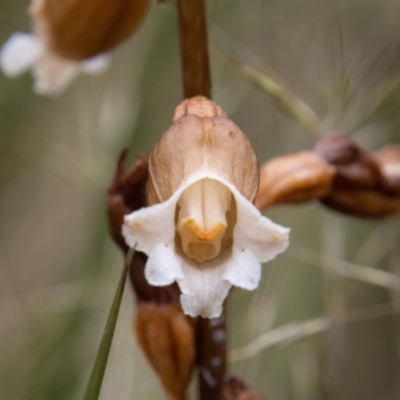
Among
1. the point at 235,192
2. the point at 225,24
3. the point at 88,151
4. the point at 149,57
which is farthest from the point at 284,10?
the point at 235,192

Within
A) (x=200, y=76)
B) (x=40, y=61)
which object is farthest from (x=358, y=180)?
(x=40, y=61)

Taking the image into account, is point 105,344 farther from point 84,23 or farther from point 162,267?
point 84,23

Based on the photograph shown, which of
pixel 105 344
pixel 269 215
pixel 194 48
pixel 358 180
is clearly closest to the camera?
pixel 105 344

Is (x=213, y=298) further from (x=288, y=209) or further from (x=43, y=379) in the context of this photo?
(x=288, y=209)

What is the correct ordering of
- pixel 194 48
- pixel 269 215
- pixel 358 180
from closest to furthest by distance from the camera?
pixel 194 48 → pixel 358 180 → pixel 269 215

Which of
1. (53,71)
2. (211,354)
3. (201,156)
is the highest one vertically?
(53,71)

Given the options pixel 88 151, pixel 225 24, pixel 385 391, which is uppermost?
pixel 225 24

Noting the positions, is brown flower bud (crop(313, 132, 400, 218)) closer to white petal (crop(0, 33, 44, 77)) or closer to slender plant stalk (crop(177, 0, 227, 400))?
slender plant stalk (crop(177, 0, 227, 400))
